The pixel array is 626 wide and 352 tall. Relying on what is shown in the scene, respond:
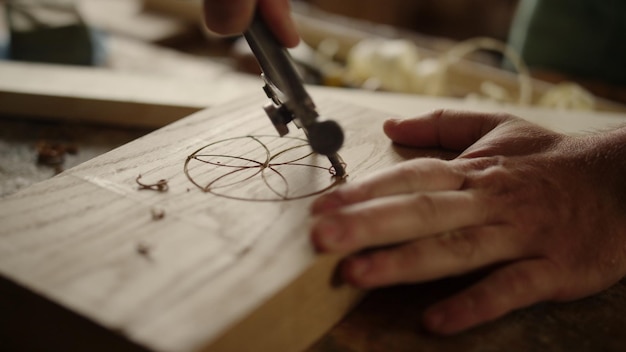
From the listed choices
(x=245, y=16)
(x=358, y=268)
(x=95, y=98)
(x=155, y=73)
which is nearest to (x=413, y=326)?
(x=358, y=268)

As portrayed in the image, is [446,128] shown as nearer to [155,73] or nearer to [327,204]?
[327,204]

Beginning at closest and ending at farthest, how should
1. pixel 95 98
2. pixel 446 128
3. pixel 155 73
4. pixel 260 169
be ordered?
pixel 260 169
pixel 446 128
pixel 95 98
pixel 155 73

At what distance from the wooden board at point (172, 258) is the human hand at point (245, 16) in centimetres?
30

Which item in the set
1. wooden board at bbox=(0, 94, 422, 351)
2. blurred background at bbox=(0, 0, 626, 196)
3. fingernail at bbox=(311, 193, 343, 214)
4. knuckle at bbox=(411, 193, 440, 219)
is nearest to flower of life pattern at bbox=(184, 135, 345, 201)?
wooden board at bbox=(0, 94, 422, 351)

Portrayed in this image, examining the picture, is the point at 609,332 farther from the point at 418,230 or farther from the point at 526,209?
the point at 418,230

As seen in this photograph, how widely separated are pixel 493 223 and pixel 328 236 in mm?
339

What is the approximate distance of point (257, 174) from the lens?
1.12 metres

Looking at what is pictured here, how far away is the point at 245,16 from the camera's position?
0.88 m

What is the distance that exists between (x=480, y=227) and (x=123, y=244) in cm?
62

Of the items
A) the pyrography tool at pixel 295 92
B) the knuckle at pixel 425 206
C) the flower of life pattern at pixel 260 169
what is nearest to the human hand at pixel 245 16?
the pyrography tool at pixel 295 92

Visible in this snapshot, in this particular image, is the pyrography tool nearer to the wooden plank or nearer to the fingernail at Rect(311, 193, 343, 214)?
the fingernail at Rect(311, 193, 343, 214)

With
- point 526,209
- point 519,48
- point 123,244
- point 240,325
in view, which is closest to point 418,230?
point 526,209

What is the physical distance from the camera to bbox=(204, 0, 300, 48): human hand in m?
0.86

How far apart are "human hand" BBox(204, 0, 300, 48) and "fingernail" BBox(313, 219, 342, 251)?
358mm
